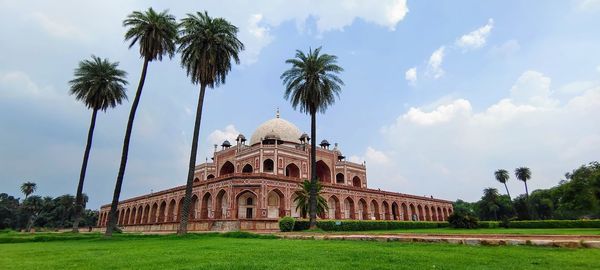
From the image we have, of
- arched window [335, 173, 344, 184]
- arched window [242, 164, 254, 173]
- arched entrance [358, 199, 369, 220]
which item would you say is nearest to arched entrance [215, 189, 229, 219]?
arched window [242, 164, 254, 173]

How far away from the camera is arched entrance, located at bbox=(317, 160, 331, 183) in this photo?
188 ft

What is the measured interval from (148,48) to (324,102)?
15140mm

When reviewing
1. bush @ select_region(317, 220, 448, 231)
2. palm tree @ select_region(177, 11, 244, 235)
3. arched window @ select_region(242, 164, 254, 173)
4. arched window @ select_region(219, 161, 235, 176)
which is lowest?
bush @ select_region(317, 220, 448, 231)

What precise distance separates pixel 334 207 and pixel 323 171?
1199cm

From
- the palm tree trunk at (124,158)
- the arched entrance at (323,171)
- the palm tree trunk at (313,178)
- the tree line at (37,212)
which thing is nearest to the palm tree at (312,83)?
the palm tree trunk at (313,178)

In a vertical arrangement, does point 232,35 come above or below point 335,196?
above

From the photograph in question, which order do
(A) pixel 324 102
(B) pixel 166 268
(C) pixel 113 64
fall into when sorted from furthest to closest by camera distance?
1. (C) pixel 113 64
2. (A) pixel 324 102
3. (B) pixel 166 268

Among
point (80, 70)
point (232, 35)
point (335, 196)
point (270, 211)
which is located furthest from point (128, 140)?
point (335, 196)

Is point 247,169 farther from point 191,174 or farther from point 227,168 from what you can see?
point 191,174

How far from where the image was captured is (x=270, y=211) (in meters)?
41.5

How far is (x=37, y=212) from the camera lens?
3100 inches

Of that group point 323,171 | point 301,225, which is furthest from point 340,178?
point 301,225

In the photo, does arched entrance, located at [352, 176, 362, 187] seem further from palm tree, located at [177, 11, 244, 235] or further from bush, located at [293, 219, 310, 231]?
palm tree, located at [177, 11, 244, 235]

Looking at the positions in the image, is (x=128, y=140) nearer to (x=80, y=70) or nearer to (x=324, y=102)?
(x=80, y=70)
